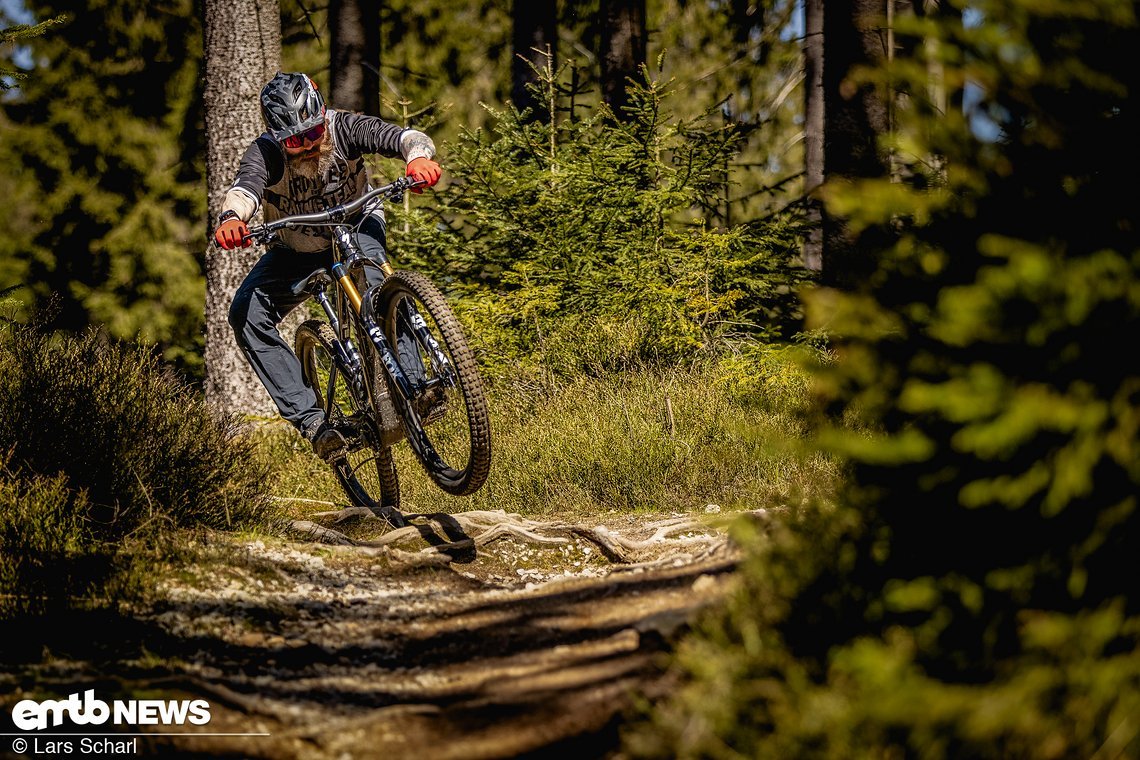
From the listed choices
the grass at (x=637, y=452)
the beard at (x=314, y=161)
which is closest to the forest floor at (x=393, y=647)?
the grass at (x=637, y=452)

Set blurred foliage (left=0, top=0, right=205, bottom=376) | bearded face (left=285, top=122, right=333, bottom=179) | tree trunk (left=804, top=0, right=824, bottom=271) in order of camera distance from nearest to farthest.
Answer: bearded face (left=285, top=122, right=333, bottom=179) < blurred foliage (left=0, top=0, right=205, bottom=376) < tree trunk (left=804, top=0, right=824, bottom=271)

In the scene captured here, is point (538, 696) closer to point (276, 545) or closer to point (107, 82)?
point (276, 545)

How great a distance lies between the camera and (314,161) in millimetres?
5879

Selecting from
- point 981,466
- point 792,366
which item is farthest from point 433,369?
point 981,466

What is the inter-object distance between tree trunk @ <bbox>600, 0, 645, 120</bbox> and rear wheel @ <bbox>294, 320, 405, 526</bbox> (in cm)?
589

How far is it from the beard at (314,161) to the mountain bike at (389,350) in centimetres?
29

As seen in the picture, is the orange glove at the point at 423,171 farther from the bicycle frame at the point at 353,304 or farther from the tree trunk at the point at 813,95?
the tree trunk at the point at 813,95

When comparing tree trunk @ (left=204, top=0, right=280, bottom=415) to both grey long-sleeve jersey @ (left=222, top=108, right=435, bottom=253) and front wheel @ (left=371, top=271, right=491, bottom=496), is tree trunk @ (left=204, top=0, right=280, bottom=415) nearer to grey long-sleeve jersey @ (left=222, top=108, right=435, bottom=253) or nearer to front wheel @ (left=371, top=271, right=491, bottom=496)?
grey long-sleeve jersey @ (left=222, top=108, right=435, bottom=253)

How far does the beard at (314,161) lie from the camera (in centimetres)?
584

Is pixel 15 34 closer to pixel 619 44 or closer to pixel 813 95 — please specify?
pixel 619 44

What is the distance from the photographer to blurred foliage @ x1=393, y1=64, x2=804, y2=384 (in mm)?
8617

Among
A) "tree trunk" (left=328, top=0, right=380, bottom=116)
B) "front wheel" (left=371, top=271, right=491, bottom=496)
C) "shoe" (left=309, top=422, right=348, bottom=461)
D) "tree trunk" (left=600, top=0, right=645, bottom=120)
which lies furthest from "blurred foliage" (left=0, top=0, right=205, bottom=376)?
"front wheel" (left=371, top=271, right=491, bottom=496)

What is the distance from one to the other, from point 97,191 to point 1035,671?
14306 millimetres

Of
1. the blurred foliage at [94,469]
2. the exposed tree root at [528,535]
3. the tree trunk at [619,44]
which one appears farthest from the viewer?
the tree trunk at [619,44]
